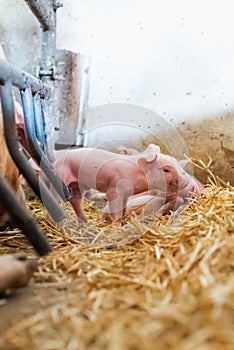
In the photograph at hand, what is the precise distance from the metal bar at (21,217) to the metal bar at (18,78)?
1.22ft

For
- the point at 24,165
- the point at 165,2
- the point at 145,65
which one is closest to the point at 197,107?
the point at 145,65

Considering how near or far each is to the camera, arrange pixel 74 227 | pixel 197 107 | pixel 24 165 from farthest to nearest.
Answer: pixel 197 107, pixel 74 227, pixel 24 165

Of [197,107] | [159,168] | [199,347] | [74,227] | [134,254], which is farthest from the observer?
[197,107]

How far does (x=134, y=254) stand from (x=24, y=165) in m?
0.44

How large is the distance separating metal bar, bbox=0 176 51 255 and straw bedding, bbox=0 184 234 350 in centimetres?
4

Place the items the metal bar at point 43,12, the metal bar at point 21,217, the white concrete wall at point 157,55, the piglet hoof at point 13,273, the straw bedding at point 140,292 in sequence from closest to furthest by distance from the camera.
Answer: the straw bedding at point 140,292, the piglet hoof at point 13,273, the metal bar at point 21,217, the metal bar at point 43,12, the white concrete wall at point 157,55

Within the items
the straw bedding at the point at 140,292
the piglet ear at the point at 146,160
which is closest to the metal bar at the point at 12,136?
the straw bedding at the point at 140,292

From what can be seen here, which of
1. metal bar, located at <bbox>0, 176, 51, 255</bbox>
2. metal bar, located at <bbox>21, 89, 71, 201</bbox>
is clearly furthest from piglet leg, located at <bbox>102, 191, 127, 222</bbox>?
metal bar, located at <bbox>0, 176, 51, 255</bbox>

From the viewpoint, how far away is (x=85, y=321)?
Result: 2.80 feet

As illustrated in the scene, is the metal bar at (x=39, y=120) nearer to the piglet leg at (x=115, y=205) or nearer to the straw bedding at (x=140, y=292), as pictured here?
the piglet leg at (x=115, y=205)

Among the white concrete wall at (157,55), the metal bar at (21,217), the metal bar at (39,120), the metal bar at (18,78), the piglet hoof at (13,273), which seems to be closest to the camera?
the piglet hoof at (13,273)

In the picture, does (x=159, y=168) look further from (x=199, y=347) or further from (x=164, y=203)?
(x=199, y=347)

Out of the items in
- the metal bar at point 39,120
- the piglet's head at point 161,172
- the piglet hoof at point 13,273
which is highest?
the metal bar at point 39,120

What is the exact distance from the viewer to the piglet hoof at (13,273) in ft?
3.34
